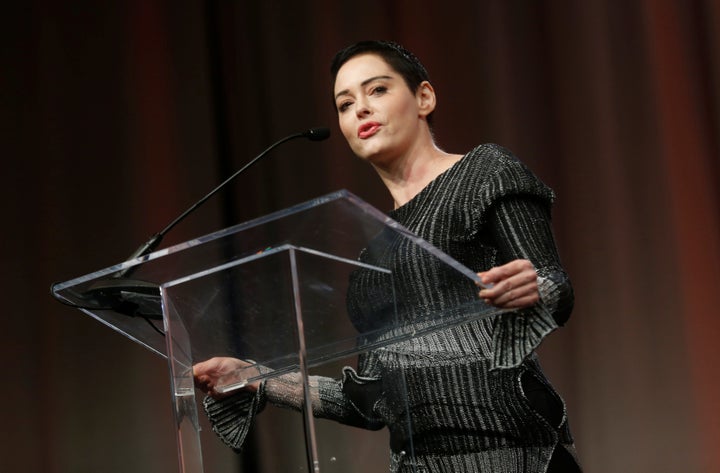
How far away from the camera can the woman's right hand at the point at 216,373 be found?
1223mm

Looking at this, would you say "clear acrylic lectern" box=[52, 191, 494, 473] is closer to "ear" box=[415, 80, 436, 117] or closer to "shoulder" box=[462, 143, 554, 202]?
"shoulder" box=[462, 143, 554, 202]

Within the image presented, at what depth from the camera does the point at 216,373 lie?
1226mm

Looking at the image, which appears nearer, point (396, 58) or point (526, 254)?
point (526, 254)

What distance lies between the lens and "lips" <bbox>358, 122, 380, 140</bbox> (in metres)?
1.70

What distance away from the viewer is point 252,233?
3.57 ft

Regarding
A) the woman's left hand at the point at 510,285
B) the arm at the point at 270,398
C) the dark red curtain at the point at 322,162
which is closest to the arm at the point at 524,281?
the woman's left hand at the point at 510,285

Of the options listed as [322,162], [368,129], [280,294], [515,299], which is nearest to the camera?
[280,294]

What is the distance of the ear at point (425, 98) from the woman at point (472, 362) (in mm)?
156

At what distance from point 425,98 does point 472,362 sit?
1.94 ft

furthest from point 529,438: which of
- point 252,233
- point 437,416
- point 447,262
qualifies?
point 252,233

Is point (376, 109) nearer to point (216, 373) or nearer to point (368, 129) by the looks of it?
point (368, 129)

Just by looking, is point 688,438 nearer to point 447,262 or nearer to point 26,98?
point 447,262

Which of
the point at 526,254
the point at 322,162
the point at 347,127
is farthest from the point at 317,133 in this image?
the point at 322,162

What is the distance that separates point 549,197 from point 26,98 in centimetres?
197
